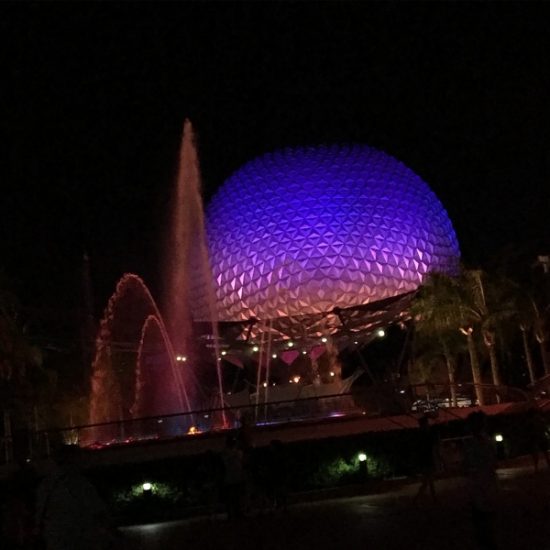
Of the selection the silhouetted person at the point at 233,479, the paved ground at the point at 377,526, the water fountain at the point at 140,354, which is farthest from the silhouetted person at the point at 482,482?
the water fountain at the point at 140,354

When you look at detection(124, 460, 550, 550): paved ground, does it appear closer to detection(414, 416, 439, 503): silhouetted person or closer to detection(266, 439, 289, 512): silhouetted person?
detection(266, 439, 289, 512): silhouetted person

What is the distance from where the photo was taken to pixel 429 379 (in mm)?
38000

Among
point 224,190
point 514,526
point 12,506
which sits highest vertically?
point 224,190

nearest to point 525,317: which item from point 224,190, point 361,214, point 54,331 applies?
point 361,214

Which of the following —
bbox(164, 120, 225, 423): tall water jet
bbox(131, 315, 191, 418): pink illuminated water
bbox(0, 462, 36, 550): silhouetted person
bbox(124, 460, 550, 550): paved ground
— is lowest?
bbox(124, 460, 550, 550): paved ground

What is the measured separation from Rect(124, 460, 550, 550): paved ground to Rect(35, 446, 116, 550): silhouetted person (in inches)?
171

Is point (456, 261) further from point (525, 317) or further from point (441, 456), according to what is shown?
point (441, 456)

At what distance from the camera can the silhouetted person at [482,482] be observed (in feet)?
22.9

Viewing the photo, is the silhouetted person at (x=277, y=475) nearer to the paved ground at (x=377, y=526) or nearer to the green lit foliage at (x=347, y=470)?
the paved ground at (x=377, y=526)

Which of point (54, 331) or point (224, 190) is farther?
point (224, 190)

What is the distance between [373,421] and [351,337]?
81.4 ft

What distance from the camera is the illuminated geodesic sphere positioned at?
4409cm

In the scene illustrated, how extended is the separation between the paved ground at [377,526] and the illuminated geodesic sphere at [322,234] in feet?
97.2

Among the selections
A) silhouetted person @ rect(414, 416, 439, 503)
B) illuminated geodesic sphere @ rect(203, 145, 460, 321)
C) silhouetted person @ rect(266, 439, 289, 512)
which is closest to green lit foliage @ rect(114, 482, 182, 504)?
silhouetted person @ rect(266, 439, 289, 512)
